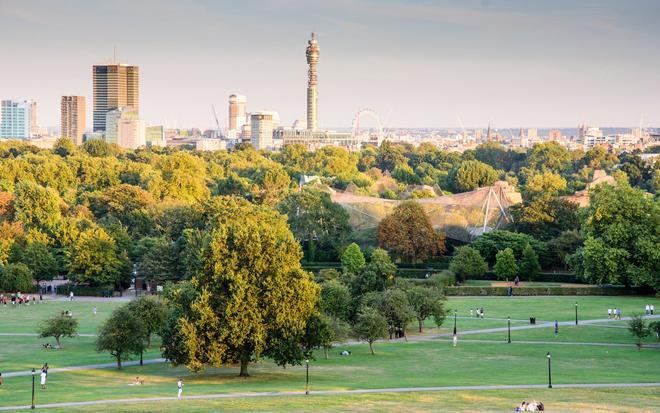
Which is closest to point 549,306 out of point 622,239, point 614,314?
point 614,314

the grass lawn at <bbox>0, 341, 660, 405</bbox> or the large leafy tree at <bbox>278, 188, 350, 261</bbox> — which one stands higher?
the large leafy tree at <bbox>278, 188, 350, 261</bbox>

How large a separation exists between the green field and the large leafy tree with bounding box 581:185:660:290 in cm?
1267

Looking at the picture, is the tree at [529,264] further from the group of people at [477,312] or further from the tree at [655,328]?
the tree at [655,328]

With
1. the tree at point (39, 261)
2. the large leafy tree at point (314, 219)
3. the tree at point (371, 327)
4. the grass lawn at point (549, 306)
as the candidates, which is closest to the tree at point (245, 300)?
the tree at point (371, 327)

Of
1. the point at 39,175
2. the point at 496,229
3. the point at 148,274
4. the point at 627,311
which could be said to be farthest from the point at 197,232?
the point at 39,175

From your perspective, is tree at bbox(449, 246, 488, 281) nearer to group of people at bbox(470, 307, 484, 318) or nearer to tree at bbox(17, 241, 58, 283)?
group of people at bbox(470, 307, 484, 318)

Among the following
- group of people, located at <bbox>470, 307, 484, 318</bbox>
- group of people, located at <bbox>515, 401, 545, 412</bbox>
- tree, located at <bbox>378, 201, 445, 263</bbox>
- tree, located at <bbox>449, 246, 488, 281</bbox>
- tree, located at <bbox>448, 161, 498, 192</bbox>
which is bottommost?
group of people, located at <bbox>515, 401, 545, 412</bbox>

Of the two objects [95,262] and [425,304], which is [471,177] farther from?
[425,304]

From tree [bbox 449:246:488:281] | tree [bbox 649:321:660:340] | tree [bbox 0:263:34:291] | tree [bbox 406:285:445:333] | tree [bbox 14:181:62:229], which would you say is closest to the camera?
tree [bbox 649:321:660:340]

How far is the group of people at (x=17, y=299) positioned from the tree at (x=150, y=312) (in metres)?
30.1

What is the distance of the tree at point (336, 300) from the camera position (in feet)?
232

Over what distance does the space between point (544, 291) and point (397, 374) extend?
1532 inches

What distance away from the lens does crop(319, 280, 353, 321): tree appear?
7075 centimetres

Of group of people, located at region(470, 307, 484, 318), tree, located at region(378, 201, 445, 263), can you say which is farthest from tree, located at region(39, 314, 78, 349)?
tree, located at region(378, 201, 445, 263)
